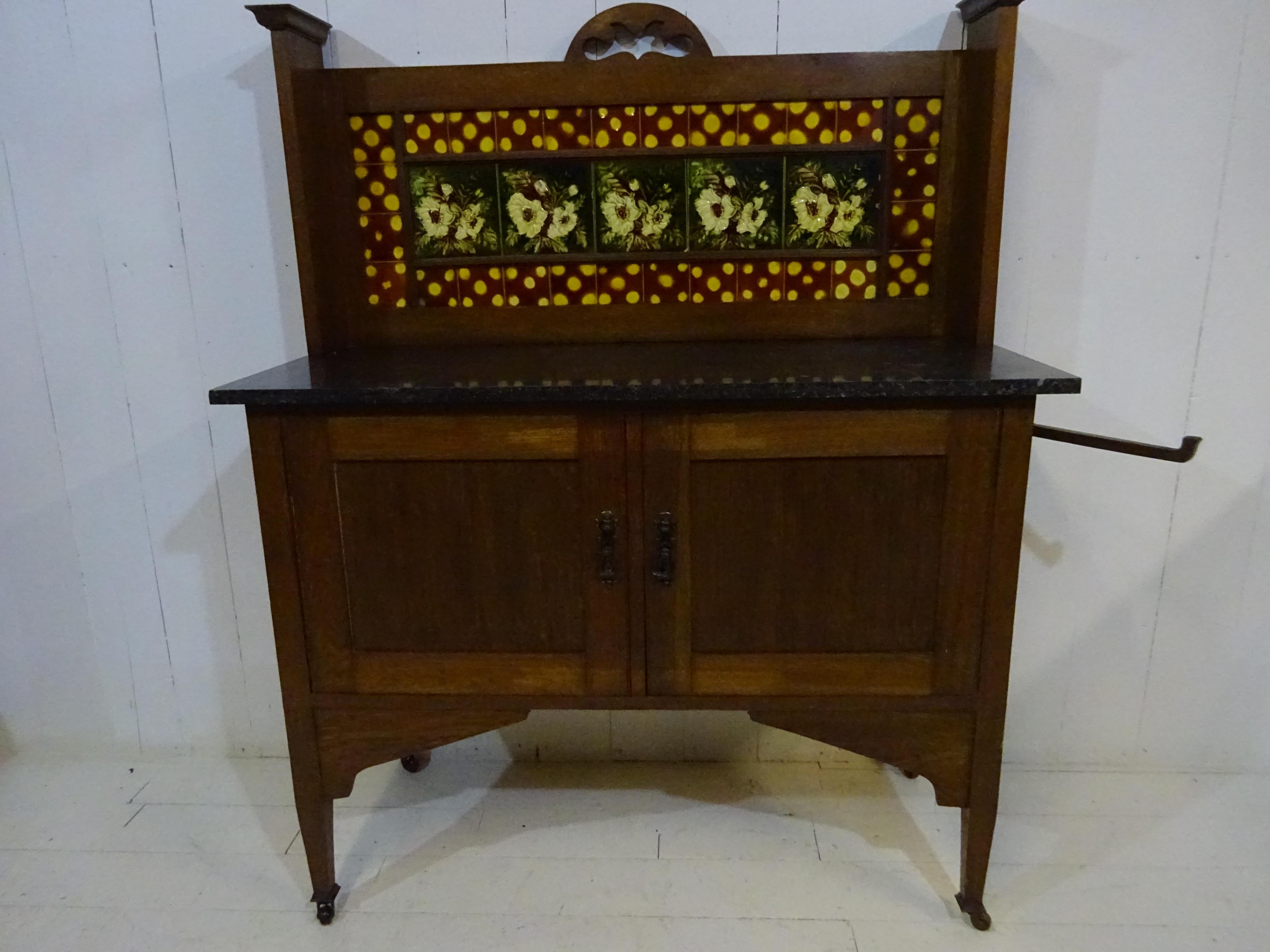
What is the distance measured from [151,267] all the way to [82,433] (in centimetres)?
36

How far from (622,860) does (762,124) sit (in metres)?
1.28

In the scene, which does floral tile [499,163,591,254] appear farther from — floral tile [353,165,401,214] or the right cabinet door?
the right cabinet door

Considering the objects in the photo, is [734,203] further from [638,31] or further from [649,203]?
[638,31]

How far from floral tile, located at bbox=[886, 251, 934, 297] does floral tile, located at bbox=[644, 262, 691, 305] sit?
0.35 metres

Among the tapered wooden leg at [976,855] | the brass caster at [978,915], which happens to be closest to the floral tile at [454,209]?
the tapered wooden leg at [976,855]

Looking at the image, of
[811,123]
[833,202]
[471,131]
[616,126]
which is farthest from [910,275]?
[471,131]

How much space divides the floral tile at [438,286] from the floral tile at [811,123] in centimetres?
62

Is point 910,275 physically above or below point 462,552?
above

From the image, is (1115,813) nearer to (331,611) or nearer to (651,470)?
(651,470)

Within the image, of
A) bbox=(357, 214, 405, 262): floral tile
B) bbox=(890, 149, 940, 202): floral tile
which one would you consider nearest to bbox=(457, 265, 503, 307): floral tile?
bbox=(357, 214, 405, 262): floral tile

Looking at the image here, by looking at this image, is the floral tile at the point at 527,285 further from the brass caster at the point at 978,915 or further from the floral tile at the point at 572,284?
the brass caster at the point at 978,915

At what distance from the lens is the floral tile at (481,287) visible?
150 cm

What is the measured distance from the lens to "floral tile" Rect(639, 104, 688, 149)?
143 cm

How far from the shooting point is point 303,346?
1598 mm
